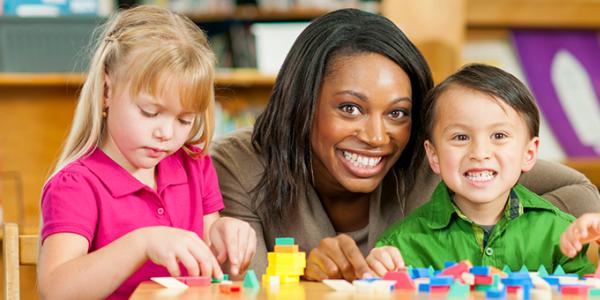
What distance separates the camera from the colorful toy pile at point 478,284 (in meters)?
1.52

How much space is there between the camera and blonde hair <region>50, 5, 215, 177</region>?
190 cm

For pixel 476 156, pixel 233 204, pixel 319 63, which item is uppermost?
pixel 319 63

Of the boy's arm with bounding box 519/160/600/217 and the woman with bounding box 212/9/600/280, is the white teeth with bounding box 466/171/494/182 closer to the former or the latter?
the woman with bounding box 212/9/600/280

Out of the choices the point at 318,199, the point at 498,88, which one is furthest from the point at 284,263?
the point at 318,199

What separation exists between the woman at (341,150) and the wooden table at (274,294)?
23.6 inches

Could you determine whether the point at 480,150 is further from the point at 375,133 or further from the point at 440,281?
the point at 440,281

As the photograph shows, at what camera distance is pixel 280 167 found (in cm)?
239

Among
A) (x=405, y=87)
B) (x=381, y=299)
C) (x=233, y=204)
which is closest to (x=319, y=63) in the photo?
(x=405, y=87)

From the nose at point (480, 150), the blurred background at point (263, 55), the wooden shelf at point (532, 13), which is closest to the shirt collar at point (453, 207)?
the nose at point (480, 150)

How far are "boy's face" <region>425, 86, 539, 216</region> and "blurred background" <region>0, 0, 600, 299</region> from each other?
239 cm

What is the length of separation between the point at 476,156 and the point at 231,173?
64cm

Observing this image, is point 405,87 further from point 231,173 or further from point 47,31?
point 47,31

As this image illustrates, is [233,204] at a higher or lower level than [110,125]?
lower

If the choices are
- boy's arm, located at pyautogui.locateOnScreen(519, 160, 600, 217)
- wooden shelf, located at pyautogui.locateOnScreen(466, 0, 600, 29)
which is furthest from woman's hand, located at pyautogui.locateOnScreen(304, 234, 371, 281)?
wooden shelf, located at pyautogui.locateOnScreen(466, 0, 600, 29)
